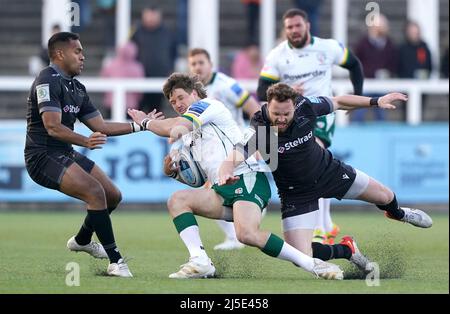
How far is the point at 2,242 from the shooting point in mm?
14203

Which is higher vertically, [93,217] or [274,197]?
[93,217]

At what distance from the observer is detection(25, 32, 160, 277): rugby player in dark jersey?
34.5 ft

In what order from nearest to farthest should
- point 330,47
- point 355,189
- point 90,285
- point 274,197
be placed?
point 90,285, point 355,189, point 330,47, point 274,197

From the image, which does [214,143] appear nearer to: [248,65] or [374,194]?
[374,194]

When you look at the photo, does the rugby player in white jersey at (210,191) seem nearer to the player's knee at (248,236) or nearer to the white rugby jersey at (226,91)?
the player's knee at (248,236)

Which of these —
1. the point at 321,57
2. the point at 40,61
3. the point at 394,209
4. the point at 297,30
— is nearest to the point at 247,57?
the point at 40,61

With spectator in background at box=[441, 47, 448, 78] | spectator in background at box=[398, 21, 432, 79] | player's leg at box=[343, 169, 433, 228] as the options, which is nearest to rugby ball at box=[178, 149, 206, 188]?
player's leg at box=[343, 169, 433, 228]

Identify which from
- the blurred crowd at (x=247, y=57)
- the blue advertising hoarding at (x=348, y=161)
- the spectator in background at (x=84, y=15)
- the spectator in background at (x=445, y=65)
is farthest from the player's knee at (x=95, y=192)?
the spectator in background at (x=445, y=65)

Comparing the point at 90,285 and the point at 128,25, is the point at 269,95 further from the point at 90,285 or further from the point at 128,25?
the point at 128,25

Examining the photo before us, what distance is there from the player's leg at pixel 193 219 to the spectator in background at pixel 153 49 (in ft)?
34.8

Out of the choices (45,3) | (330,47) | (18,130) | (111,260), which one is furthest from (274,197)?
(111,260)

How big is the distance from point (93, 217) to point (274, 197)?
866 centimetres

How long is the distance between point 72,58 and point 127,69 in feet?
34.3

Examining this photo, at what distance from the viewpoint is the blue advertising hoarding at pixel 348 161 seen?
19.0 meters
